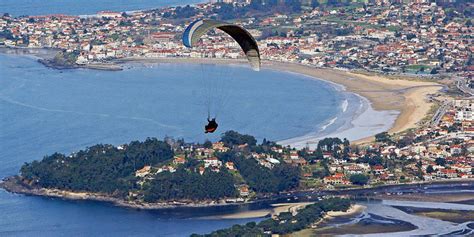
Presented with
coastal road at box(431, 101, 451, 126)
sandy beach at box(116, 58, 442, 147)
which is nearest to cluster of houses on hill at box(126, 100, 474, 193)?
sandy beach at box(116, 58, 442, 147)

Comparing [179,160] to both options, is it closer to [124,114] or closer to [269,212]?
[269,212]

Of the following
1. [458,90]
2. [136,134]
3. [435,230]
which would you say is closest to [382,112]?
[458,90]

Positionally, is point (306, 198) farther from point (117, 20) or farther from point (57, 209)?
point (117, 20)

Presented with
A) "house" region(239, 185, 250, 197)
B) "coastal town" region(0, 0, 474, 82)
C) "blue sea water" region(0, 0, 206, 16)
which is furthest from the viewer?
"blue sea water" region(0, 0, 206, 16)

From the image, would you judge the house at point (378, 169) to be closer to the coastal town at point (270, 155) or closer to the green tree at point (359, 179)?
the coastal town at point (270, 155)

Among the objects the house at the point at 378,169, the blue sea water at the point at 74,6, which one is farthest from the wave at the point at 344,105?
the blue sea water at the point at 74,6

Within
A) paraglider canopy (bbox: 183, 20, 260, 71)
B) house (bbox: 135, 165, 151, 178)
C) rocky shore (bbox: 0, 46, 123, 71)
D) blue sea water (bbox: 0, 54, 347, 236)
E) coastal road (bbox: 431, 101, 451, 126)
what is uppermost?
paraglider canopy (bbox: 183, 20, 260, 71)

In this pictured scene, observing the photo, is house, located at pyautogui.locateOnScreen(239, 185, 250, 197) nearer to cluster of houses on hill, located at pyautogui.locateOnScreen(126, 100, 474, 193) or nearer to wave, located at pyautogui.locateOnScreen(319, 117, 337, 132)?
cluster of houses on hill, located at pyautogui.locateOnScreen(126, 100, 474, 193)
